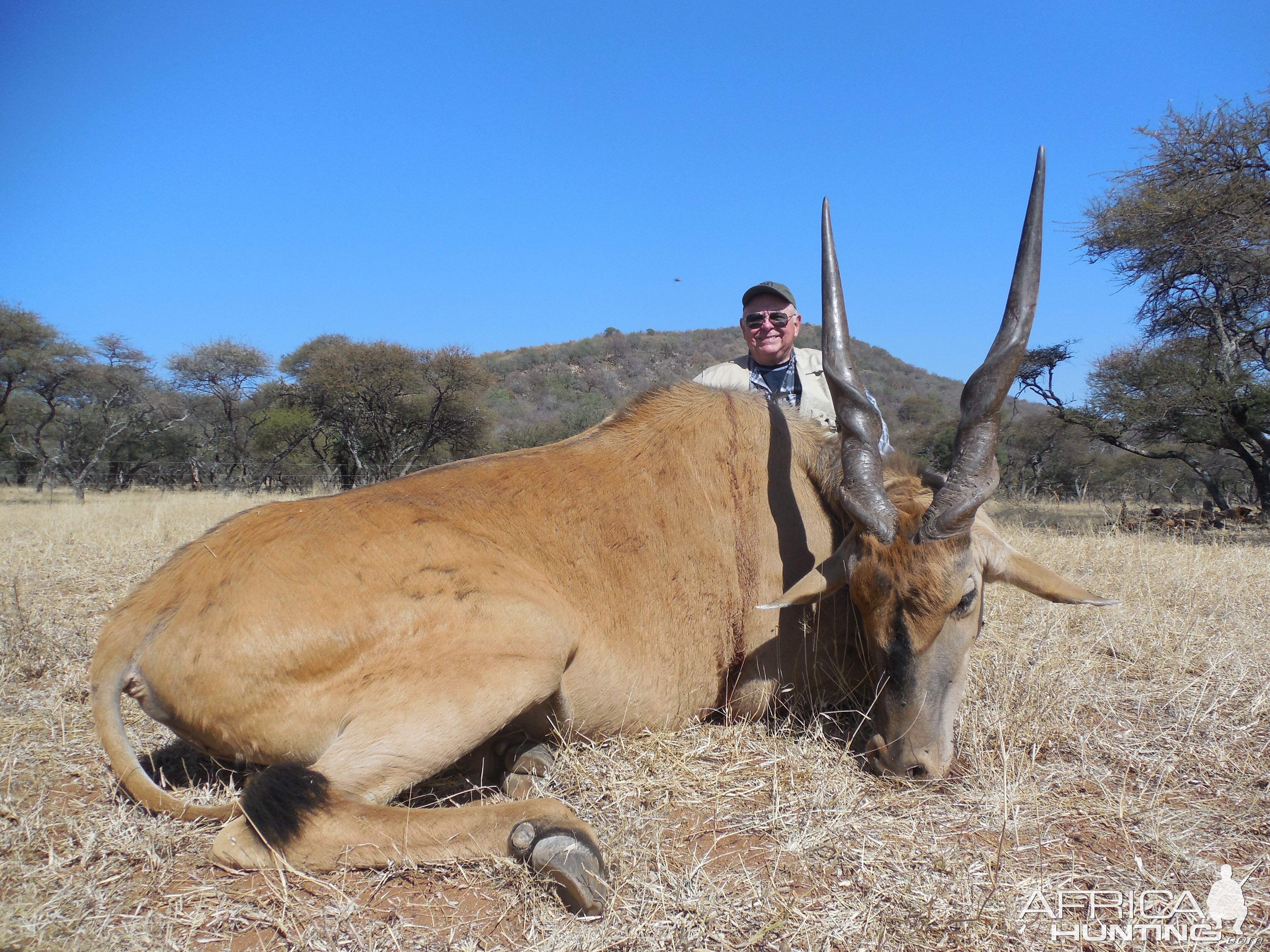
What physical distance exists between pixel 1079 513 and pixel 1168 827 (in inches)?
621

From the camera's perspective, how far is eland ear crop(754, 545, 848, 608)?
340 centimetres

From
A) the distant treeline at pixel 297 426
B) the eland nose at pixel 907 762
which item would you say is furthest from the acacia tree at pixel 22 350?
the eland nose at pixel 907 762

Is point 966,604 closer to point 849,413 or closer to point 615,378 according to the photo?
point 849,413

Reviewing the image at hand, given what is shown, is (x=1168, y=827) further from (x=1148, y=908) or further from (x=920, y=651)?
(x=920, y=651)

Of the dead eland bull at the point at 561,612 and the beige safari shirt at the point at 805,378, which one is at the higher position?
the beige safari shirt at the point at 805,378

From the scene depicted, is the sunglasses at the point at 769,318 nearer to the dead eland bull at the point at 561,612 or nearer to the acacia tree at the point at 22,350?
the dead eland bull at the point at 561,612

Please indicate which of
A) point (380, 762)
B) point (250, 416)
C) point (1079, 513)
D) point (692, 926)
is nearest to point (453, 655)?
point (380, 762)

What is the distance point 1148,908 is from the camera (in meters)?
2.34

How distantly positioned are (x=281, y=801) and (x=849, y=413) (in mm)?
2724

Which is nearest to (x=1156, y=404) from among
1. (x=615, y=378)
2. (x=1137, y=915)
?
(x=1137, y=915)

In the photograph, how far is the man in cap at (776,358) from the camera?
6.29 metres

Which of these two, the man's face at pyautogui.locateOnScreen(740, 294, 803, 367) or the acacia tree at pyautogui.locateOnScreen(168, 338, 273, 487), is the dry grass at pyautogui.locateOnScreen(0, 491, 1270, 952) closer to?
the man's face at pyautogui.locateOnScreen(740, 294, 803, 367)

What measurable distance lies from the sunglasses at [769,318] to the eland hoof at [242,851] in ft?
16.6

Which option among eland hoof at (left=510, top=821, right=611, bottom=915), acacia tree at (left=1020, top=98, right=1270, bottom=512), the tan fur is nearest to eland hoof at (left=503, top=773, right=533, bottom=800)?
the tan fur
